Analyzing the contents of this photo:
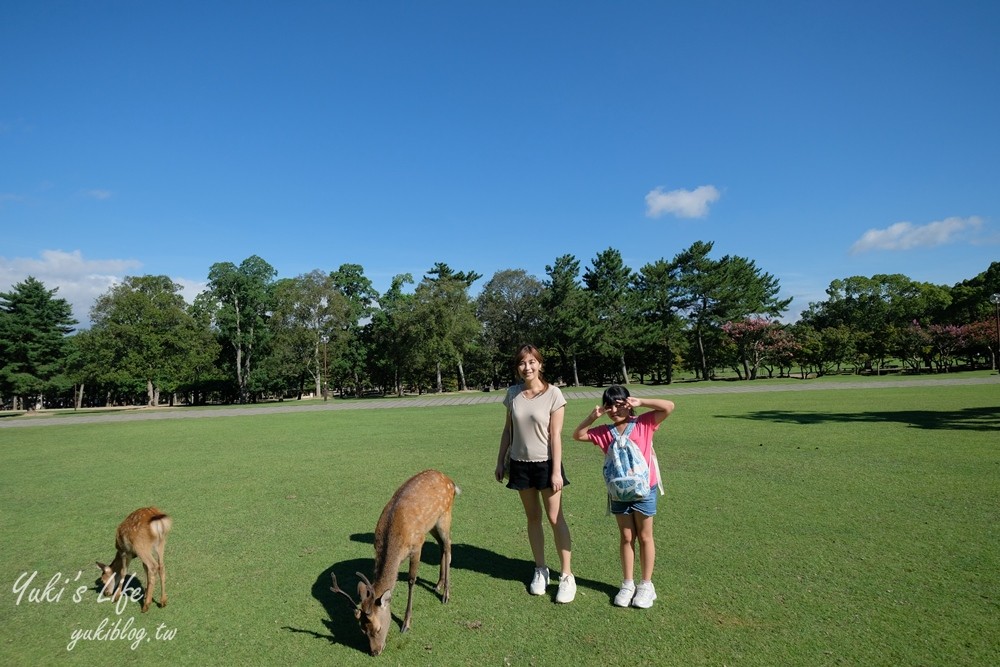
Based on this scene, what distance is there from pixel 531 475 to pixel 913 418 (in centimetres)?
1487

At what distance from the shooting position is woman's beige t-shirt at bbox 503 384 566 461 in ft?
13.0

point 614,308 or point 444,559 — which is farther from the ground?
point 614,308

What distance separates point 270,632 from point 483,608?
1.57 m

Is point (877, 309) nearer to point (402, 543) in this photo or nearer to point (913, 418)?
point (913, 418)

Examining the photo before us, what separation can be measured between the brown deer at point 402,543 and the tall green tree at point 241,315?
44496mm

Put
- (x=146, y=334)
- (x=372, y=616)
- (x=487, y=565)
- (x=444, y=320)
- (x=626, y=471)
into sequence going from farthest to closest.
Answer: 1. (x=444, y=320)
2. (x=146, y=334)
3. (x=487, y=565)
4. (x=626, y=471)
5. (x=372, y=616)

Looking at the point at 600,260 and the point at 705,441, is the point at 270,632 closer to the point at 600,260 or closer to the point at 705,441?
the point at 705,441

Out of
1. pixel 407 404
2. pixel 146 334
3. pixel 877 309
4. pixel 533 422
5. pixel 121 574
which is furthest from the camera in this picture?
pixel 877 309

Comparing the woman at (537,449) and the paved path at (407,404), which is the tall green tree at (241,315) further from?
the woman at (537,449)

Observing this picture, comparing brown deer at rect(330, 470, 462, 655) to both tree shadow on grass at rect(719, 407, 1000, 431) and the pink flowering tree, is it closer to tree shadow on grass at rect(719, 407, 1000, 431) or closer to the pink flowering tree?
tree shadow on grass at rect(719, 407, 1000, 431)

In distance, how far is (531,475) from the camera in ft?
13.2

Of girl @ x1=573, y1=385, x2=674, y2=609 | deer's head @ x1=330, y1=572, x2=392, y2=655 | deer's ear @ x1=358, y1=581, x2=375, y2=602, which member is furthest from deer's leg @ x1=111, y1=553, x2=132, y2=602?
girl @ x1=573, y1=385, x2=674, y2=609

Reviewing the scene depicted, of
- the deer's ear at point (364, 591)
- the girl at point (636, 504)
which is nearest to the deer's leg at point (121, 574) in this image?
the deer's ear at point (364, 591)

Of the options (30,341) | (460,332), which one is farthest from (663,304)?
(30,341)
